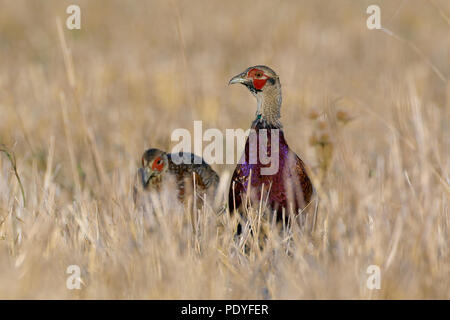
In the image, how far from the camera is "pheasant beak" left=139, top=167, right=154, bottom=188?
17.2 feet

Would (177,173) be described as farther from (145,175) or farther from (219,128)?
(219,128)

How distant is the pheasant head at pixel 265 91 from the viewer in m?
4.59

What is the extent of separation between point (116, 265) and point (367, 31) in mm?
8022

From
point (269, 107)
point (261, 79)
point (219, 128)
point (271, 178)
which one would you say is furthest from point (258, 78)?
point (219, 128)

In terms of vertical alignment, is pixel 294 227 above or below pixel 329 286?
above

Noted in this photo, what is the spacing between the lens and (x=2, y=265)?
328cm

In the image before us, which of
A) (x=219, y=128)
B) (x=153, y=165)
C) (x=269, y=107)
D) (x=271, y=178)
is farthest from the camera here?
(x=219, y=128)

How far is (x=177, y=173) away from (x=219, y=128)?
159 cm

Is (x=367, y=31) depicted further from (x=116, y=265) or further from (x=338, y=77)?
(x=116, y=265)

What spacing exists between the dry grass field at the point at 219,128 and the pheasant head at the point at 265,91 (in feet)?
0.54

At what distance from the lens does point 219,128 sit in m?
6.95

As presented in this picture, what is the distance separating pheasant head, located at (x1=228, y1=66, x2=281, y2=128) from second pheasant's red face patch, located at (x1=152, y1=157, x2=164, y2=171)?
3.31 ft

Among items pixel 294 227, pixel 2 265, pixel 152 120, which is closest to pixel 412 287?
pixel 294 227

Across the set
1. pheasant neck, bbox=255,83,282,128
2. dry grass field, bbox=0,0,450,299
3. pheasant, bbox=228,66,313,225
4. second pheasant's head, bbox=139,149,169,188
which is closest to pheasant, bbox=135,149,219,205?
second pheasant's head, bbox=139,149,169,188
